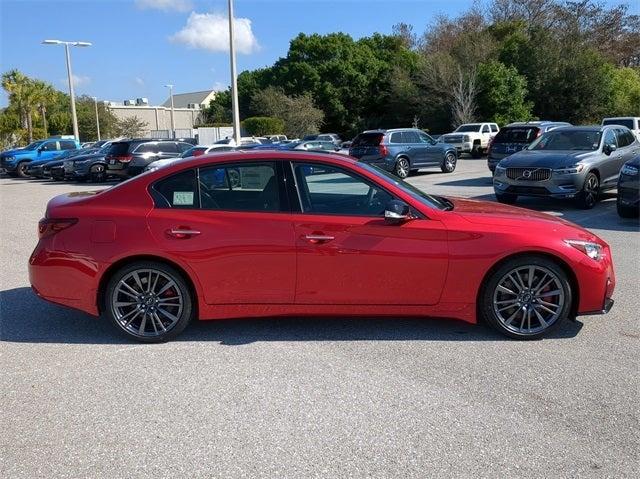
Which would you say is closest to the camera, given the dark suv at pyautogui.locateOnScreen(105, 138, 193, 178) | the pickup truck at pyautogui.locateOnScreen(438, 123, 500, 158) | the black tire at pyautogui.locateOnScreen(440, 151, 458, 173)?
the dark suv at pyautogui.locateOnScreen(105, 138, 193, 178)

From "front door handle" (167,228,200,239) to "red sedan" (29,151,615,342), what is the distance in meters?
0.01

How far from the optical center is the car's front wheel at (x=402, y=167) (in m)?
21.0

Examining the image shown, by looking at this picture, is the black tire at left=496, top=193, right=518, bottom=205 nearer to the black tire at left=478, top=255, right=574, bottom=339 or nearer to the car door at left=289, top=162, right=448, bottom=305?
the black tire at left=478, top=255, right=574, bottom=339

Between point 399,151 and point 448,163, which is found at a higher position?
point 399,151

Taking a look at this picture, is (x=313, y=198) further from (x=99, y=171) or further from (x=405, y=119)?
(x=405, y=119)

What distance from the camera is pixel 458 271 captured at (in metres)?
4.76

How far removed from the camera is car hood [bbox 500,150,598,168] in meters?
12.0

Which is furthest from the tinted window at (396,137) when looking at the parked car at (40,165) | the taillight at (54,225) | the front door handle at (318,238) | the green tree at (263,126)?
the green tree at (263,126)

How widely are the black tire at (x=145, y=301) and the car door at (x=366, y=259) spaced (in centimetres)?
93

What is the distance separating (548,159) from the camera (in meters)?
12.2

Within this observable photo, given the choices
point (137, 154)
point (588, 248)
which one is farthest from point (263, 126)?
point (588, 248)

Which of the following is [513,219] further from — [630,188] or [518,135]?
[518,135]

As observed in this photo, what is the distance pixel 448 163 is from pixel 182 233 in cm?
1910

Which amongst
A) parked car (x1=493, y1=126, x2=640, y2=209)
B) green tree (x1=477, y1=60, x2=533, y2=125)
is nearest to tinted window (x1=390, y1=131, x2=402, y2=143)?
parked car (x1=493, y1=126, x2=640, y2=209)
